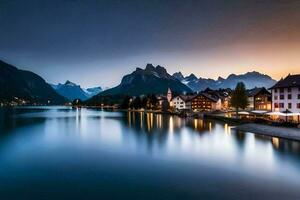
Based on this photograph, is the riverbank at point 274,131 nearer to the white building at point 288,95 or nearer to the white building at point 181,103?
the white building at point 288,95

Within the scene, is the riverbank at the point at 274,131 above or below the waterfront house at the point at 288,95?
below

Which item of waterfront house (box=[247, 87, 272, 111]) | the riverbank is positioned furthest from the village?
the riverbank

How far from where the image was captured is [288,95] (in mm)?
64375

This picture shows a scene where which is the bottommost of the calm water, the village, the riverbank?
the calm water

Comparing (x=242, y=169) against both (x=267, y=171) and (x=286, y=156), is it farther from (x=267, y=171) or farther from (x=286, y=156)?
(x=286, y=156)

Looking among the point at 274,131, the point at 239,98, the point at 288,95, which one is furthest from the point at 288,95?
the point at 239,98

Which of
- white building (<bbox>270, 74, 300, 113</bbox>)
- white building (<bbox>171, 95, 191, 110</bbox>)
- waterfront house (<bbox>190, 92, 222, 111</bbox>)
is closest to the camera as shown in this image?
white building (<bbox>270, 74, 300, 113</bbox>)

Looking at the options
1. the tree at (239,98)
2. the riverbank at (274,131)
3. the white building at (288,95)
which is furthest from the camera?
the tree at (239,98)

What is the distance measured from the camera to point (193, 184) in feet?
71.7

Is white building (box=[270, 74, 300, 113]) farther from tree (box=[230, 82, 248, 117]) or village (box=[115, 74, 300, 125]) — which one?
tree (box=[230, 82, 248, 117])

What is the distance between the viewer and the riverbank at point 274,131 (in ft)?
139

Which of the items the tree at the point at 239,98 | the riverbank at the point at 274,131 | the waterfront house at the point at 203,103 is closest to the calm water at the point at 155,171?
the riverbank at the point at 274,131

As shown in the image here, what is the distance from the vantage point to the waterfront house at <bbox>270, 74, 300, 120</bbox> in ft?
203

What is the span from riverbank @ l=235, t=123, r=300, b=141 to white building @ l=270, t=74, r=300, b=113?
1380cm
